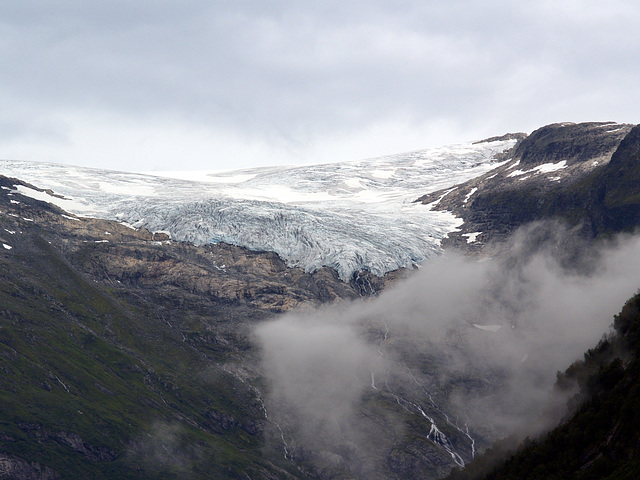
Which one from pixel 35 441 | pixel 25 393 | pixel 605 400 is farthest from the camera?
pixel 25 393

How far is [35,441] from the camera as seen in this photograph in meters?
168

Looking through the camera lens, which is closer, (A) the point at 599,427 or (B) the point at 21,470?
(A) the point at 599,427

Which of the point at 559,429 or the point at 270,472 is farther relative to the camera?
the point at 270,472

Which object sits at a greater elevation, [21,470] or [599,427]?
[599,427]

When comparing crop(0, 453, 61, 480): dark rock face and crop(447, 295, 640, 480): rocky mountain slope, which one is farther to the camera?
crop(0, 453, 61, 480): dark rock face

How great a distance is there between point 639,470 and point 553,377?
14339 centimetres

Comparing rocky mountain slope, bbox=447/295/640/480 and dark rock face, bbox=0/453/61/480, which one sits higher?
rocky mountain slope, bbox=447/295/640/480

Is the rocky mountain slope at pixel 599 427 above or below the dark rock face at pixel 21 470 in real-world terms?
above

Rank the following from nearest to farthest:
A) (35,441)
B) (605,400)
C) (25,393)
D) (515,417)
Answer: (605,400), (35,441), (25,393), (515,417)

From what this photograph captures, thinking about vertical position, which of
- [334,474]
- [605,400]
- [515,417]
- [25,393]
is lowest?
[334,474]

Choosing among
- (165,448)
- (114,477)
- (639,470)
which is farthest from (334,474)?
(639,470)

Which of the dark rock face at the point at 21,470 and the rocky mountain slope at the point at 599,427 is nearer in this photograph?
the rocky mountain slope at the point at 599,427

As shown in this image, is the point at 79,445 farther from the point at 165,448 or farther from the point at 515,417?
the point at 515,417

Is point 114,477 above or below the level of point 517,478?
below
